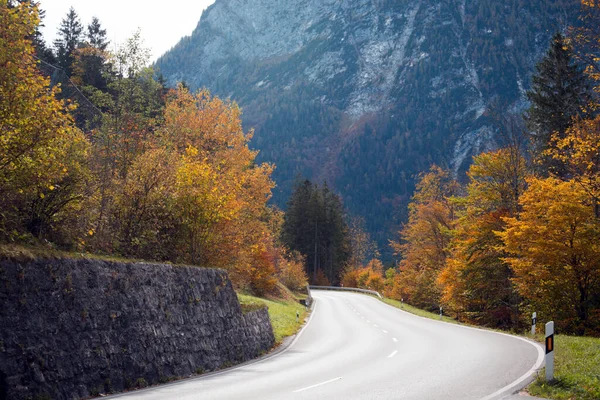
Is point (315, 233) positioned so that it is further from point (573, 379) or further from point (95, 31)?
point (573, 379)

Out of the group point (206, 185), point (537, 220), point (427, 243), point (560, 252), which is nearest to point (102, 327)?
point (206, 185)

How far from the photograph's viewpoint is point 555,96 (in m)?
33.0

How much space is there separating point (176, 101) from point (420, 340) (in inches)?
738

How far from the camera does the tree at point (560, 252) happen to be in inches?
832

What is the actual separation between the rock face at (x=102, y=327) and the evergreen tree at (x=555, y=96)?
83.6 feet

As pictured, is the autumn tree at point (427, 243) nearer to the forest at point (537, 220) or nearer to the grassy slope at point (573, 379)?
the forest at point (537, 220)

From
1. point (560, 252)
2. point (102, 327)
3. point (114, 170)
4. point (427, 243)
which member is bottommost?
point (102, 327)

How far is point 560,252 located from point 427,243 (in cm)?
2703

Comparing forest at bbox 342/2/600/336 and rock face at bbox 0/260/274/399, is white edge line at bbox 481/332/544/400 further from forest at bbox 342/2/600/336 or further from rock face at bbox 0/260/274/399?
rock face at bbox 0/260/274/399

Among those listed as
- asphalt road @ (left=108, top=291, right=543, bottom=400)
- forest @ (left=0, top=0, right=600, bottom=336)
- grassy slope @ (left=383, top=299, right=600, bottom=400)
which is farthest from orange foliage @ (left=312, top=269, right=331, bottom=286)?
grassy slope @ (left=383, top=299, right=600, bottom=400)

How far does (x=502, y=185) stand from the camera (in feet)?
102

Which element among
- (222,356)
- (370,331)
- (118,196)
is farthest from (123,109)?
(370,331)

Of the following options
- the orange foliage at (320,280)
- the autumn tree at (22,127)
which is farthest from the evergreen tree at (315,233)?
the autumn tree at (22,127)

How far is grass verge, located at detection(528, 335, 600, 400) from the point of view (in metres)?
9.06
